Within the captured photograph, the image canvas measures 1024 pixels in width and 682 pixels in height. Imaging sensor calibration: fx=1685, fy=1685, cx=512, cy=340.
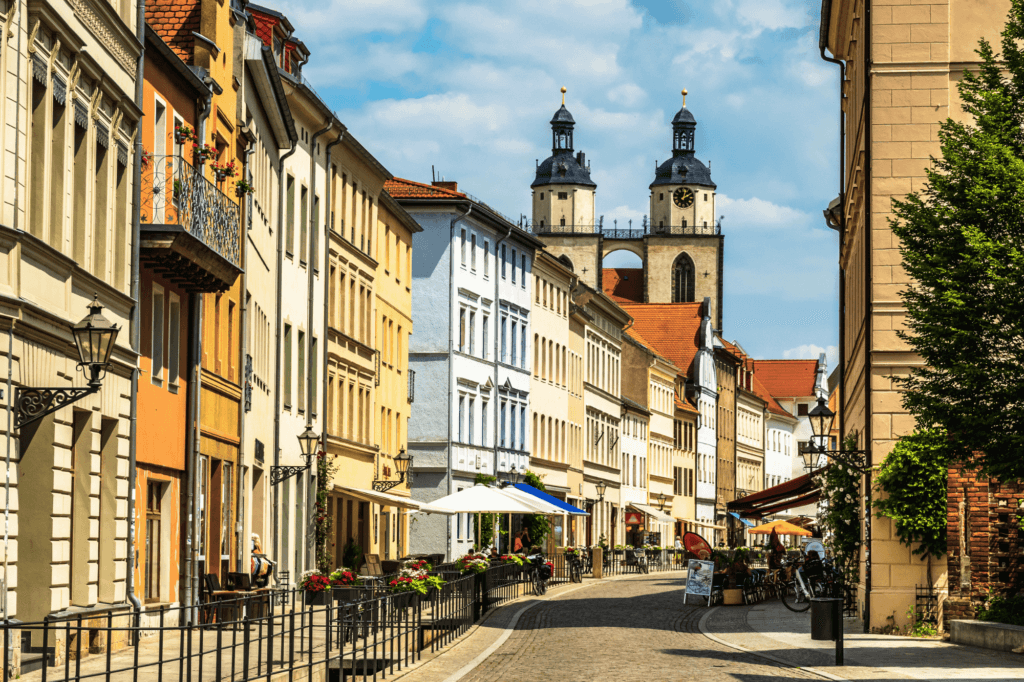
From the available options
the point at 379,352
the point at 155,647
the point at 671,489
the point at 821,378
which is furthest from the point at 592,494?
the point at 155,647

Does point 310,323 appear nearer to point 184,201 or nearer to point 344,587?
point 344,587

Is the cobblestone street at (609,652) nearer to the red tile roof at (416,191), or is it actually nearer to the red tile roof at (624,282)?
the red tile roof at (416,191)

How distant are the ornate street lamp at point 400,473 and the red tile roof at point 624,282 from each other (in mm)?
118517

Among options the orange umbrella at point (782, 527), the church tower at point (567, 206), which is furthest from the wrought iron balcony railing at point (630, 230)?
the orange umbrella at point (782, 527)

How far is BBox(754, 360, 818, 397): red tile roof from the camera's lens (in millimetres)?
168125

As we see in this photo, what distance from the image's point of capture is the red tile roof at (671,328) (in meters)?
120

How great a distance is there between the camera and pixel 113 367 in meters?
20.6

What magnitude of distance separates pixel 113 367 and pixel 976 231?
10.7 meters

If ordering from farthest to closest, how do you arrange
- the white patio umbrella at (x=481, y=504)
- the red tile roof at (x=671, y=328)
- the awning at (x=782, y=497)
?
1. the red tile roof at (x=671, y=328)
2. the white patio umbrella at (x=481, y=504)
3. the awning at (x=782, y=497)

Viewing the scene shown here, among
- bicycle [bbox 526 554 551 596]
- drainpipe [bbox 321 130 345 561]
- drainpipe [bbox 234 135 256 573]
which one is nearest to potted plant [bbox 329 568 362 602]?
drainpipe [bbox 234 135 256 573]

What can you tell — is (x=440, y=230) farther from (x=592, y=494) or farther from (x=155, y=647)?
(x=155, y=647)

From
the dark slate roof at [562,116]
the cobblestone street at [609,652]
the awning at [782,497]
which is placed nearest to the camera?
the cobblestone street at [609,652]

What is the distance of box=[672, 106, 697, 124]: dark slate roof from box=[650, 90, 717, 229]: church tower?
0.10 metres

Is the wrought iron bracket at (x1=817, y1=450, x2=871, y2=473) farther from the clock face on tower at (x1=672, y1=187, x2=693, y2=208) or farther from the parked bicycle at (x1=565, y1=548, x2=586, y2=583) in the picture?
the clock face on tower at (x1=672, y1=187, x2=693, y2=208)
